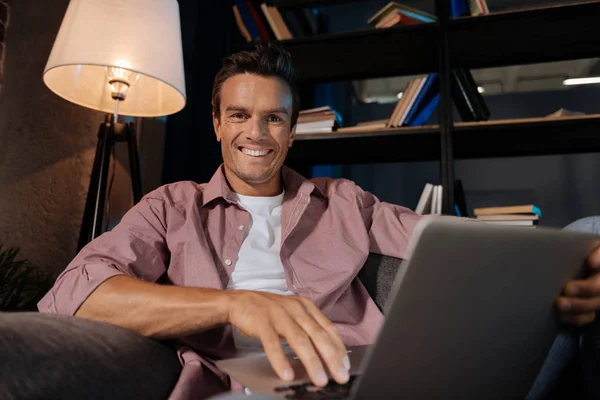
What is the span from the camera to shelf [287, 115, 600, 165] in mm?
1889

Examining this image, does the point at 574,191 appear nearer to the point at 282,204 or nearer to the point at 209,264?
the point at 282,204

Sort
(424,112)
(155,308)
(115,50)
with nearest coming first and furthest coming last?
(155,308), (115,50), (424,112)

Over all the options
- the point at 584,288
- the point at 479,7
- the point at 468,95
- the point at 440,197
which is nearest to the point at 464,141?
the point at 468,95

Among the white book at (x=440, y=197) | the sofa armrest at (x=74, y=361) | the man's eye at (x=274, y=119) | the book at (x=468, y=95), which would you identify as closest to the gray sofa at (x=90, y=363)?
the sofa armrest at (x=74, y=361)

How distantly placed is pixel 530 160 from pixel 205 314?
13.5 feet

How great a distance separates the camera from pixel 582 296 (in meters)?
0.58

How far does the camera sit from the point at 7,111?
1713 mm

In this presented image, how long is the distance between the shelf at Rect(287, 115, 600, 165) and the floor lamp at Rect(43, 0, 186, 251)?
705mm

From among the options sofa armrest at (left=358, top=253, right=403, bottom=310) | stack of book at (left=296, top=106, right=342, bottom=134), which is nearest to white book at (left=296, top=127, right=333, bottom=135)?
stack of book at (left=296, top=106, right=342, bottom=134)

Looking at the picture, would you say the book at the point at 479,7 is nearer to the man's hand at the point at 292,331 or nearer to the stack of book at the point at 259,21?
the stack of book at the point at 259,21

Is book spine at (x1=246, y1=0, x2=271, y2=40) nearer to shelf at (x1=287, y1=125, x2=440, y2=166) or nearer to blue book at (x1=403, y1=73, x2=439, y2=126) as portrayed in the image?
shelf at (x1=287, y1=125, x2=440, y2=166)

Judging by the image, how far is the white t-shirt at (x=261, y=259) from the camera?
1098mm

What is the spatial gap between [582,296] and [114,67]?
1.42m

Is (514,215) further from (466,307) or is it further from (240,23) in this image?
(466,307)
